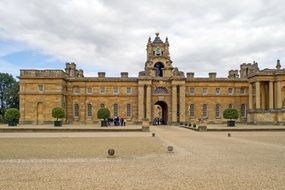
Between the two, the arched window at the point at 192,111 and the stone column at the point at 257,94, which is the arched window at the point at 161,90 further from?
the stone column at the point at 257,94

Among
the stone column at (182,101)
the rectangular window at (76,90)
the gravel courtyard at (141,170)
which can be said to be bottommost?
the gravel courtyard at (141,170)

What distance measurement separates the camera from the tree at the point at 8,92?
2995 inches

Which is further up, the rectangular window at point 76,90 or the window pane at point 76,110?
the rectangular window at point 76,90

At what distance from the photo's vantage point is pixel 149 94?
60781 millimetres

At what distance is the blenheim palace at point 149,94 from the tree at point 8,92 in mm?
19616

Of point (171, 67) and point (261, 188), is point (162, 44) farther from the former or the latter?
point (261, 188)

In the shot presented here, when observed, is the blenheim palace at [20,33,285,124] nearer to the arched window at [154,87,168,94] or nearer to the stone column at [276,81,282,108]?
the arched window at [154,87,168,94]

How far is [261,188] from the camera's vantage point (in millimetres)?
8625

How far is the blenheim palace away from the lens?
57.9 m

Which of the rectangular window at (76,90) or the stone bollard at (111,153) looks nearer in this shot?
the stone bollard at (111,153)

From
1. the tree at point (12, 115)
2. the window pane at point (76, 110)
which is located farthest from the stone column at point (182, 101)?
the tree at point (12, 115)

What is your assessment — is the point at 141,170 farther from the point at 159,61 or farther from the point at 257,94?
the point at 159,61

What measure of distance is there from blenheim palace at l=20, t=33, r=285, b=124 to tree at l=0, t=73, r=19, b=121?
19616 mm

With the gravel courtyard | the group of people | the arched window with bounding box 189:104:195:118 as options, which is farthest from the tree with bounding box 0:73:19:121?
the gravel courtyard
